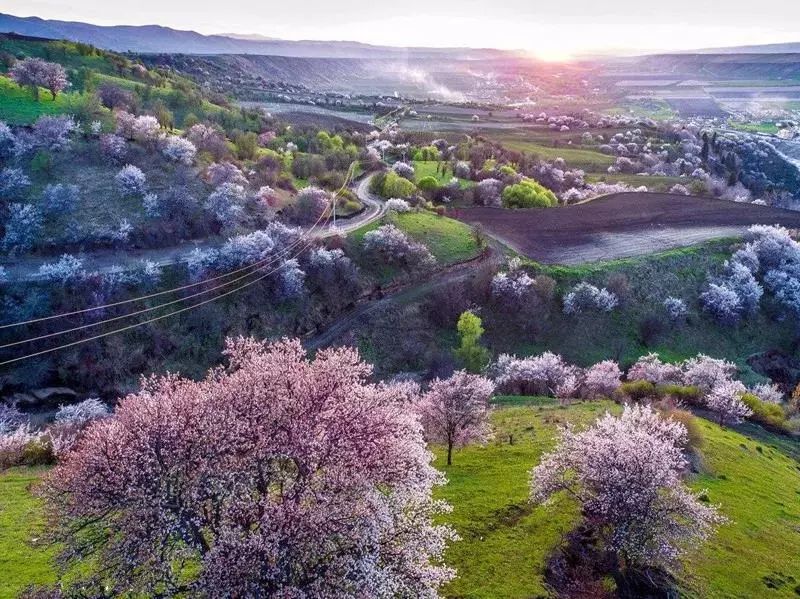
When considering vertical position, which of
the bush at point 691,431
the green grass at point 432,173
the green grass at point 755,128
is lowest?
the bush at point 691,431

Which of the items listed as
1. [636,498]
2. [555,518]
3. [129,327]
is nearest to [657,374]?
[555,518]

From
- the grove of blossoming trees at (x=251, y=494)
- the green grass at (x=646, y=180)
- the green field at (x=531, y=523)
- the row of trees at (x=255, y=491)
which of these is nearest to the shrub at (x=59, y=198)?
the green field at (x=531, y=523)

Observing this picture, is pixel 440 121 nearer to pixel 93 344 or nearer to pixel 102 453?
pixel 93 344

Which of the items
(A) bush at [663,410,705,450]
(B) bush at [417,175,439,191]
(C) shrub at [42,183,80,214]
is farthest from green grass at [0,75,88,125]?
(A) bush at [663,410,705,450]

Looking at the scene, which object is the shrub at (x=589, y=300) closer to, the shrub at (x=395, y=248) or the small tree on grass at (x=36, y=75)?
the shrub at (x=395, y=248)

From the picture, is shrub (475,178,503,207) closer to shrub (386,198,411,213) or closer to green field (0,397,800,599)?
shrub (386,198,411,213)

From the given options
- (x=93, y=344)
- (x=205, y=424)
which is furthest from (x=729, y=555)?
(x=93, y=344)
